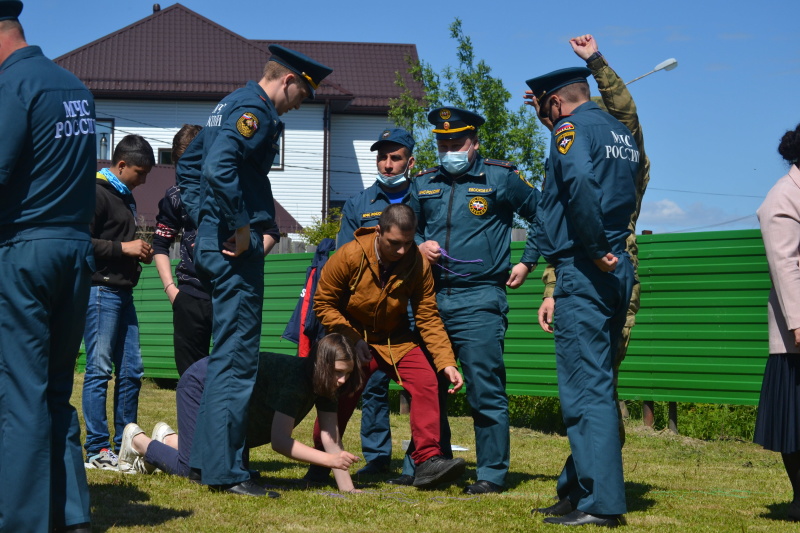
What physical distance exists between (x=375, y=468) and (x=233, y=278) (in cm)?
202

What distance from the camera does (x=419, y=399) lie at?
17.8 ft

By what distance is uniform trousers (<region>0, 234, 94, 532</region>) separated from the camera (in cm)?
352

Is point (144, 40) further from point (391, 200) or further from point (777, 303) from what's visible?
point (777, 303)

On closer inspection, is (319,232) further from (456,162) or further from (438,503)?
(438,503)

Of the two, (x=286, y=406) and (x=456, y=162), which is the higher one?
(x=456, y=162)

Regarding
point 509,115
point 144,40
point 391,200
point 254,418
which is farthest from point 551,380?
point 144,40

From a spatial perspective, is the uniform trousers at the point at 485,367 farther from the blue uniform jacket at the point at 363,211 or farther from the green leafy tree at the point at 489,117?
the green leafy tree at the point at 489,117

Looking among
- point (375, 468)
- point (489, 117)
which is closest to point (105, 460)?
point (375, 468)

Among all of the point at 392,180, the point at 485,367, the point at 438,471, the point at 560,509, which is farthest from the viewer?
the point at 392,180

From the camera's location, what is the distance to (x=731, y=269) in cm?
796

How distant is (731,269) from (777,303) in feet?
11.0

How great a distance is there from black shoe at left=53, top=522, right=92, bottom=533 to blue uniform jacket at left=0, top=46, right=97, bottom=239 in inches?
45.0

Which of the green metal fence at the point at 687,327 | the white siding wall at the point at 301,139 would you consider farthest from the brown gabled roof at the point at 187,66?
the green metal fence at the point at 687,327

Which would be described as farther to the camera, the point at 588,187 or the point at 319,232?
the point at 319,232
